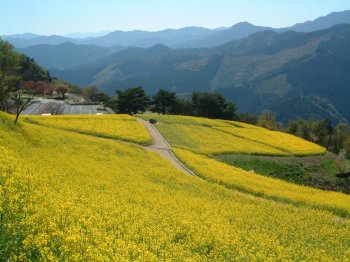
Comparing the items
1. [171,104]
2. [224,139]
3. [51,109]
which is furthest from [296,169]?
[51,109]

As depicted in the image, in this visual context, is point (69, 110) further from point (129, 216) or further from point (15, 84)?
point (129, 216)

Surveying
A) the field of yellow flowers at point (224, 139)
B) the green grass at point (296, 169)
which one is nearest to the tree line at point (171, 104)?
the field of yellow flowers at point (224, 139)

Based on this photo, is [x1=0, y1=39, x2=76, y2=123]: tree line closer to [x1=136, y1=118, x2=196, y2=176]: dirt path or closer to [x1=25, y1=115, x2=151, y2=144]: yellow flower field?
[x1=25, y1=115, x2=151, y2=144]: yellow flower field

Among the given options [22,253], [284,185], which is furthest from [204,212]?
[284,185]

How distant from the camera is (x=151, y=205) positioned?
25391 millimetres

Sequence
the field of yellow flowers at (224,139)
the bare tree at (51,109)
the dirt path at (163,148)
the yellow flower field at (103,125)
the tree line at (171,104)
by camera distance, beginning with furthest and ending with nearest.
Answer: the bare tree at (51,109), the tree line at (171,104), the field of yellow flowers at (224,139), the yellow flower field at (103,125), the dirt path at (163,148)

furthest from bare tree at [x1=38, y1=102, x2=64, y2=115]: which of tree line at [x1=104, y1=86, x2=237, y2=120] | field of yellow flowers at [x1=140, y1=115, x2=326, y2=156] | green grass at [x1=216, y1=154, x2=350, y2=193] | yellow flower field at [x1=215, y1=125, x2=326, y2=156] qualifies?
green grass at [x1=216, y1=154, x2=350, y2=193]

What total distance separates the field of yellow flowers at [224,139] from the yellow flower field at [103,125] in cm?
508

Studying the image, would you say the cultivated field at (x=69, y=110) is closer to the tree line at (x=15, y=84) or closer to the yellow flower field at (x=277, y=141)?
the tree line at (x=15, y=84)

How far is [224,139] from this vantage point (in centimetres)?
7206

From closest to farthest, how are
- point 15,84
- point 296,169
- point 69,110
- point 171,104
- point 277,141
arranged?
1. point 296,169
2. point 277,141
3. point 15,84
4. point 171,104
5. point 69,110

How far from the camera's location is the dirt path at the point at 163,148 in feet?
162

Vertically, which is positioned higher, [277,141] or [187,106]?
[187,106]

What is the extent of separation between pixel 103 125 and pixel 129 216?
5123 cm
